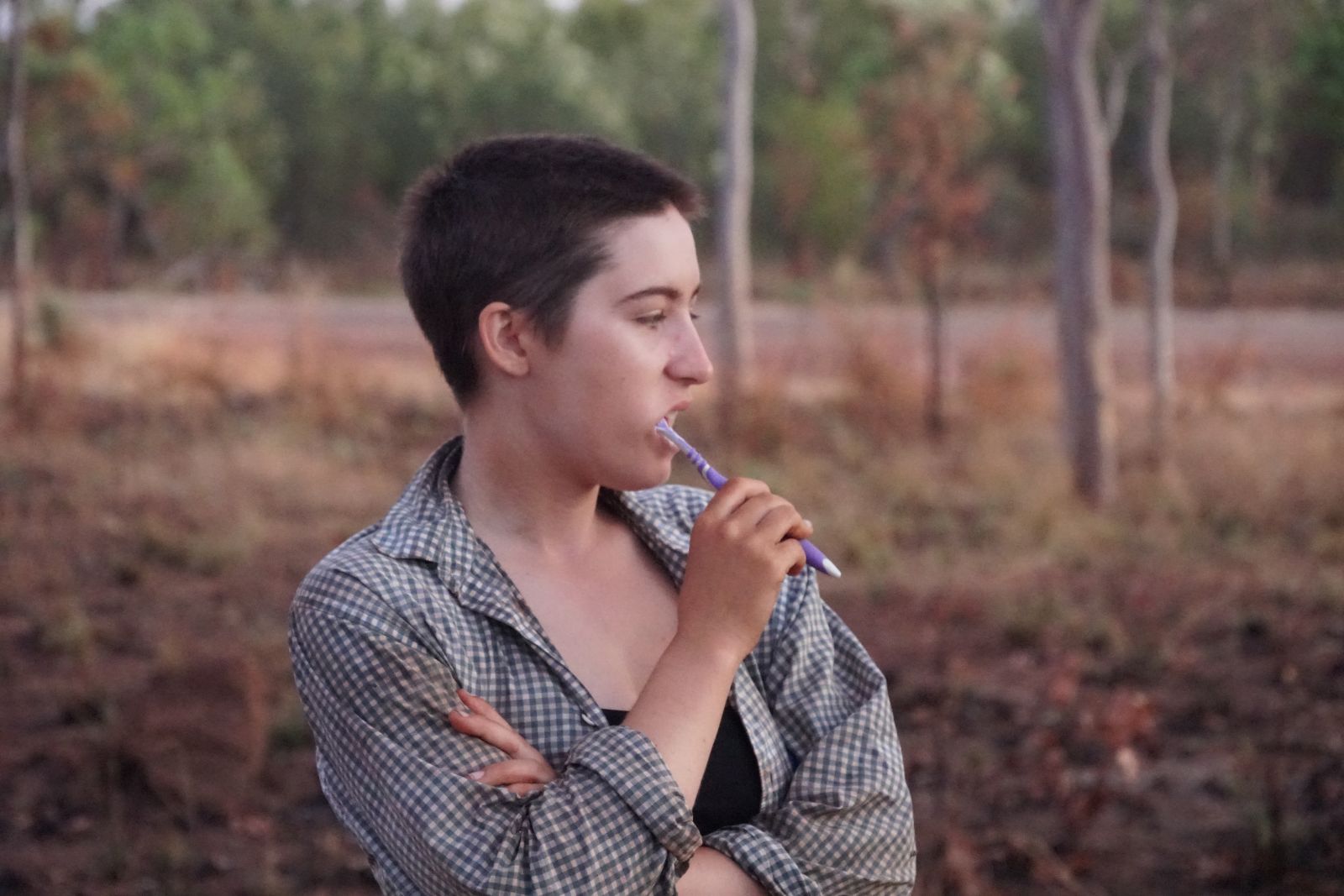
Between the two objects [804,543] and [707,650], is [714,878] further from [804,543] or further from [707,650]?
[804,543]

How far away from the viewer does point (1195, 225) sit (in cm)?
2447

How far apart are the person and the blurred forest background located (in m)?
0.30

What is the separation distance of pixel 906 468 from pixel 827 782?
7.32 m

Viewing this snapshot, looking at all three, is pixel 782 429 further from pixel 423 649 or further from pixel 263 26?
pixel 263 26

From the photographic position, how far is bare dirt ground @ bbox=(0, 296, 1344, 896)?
3824mm

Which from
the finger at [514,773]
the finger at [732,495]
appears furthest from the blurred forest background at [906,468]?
the finger at [514,773]

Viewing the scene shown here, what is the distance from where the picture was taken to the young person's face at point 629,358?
5.32 feet

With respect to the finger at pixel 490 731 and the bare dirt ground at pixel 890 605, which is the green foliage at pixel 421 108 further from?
the finger at pixel 490 731

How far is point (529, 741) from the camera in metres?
1.57

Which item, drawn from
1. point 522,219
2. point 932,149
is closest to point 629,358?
point 522,219

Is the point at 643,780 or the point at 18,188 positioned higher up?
the point at 18,188

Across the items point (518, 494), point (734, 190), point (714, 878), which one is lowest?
point (714, 878)

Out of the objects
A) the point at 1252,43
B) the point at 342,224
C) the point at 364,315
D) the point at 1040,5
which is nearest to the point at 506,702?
the point at 1040,5

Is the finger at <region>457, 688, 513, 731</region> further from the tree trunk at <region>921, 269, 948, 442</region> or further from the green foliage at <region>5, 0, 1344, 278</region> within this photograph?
the green foliage at <region>5, 0, 1344, 278</region>
